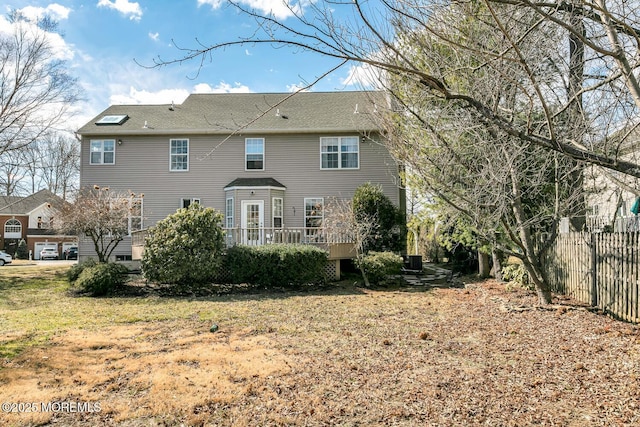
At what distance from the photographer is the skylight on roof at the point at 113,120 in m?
17.9

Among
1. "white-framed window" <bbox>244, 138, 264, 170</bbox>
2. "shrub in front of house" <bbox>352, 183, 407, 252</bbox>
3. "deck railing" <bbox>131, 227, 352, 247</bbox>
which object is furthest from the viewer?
"white-framed window" <bbox>244, 138, 264, 170</bbox>

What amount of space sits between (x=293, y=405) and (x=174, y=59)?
3159mm

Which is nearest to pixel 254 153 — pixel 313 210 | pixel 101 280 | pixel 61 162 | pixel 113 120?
pixel 313 210

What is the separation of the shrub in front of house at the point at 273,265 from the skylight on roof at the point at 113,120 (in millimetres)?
10253

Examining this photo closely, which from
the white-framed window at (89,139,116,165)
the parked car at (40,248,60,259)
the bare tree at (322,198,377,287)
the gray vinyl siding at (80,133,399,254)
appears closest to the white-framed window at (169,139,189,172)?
the gray vinyl siding at (80,133,399,254)

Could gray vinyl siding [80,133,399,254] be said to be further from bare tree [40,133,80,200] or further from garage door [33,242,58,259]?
garage door [33,242,58,259]

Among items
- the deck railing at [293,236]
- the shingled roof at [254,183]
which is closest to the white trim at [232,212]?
the shingled roof at [254,183]

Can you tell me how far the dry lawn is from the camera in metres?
3.52

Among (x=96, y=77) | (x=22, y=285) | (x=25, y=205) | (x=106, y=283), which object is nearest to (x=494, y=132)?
(x=106, y=283)

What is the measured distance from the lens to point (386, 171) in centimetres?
1698

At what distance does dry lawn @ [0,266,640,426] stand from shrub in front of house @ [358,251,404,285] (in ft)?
12.4

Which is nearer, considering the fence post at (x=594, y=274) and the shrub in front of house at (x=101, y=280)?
the fence post at (x=594, y=274)

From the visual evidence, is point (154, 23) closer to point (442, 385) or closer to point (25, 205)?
point (442, 385)

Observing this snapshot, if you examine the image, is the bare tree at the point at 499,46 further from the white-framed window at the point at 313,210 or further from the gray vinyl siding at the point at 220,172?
the white-framed window at the point at 313,210
